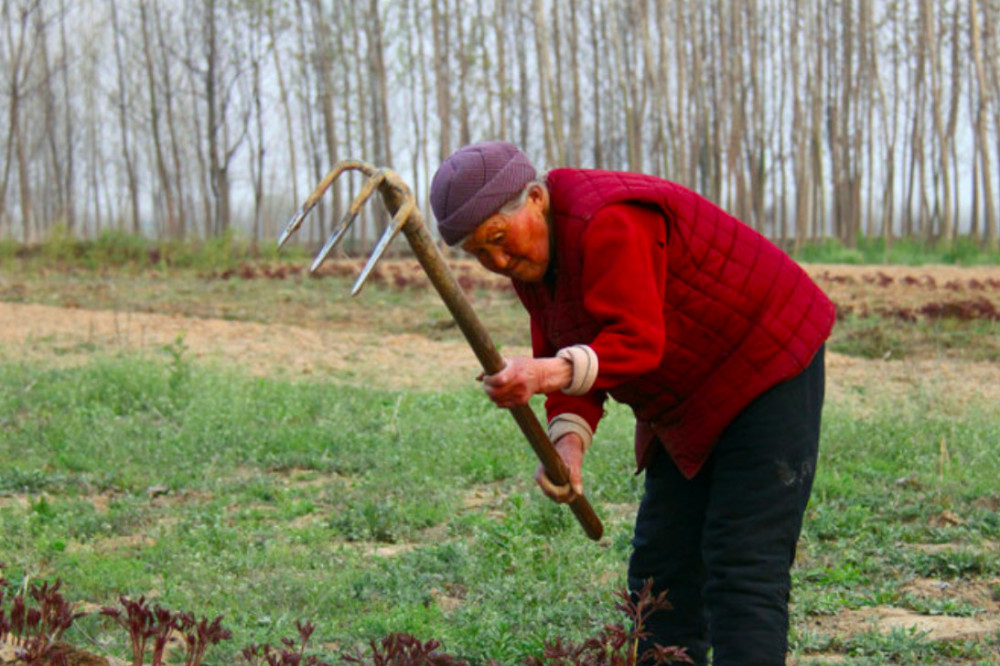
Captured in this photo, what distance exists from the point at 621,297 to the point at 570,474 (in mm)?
588

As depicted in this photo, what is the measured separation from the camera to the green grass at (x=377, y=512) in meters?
3.95

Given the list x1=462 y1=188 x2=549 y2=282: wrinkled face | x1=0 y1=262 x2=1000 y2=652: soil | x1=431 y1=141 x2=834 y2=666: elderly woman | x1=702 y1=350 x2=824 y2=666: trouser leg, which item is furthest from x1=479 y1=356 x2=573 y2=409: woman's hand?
x1=0 y1=262 x2=1000 y2=652: soil

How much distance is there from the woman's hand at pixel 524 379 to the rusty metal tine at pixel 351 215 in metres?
0.41

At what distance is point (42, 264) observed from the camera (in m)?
19.8

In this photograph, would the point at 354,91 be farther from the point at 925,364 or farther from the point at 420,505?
the point at 420,505

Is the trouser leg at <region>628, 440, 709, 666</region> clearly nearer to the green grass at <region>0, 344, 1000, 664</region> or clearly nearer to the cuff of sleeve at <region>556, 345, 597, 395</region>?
the green grass at <region>0, 344, 1000, 664</region>

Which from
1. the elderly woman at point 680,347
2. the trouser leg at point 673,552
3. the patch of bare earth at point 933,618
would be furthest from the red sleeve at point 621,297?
the patch of bare earth at point 933,618

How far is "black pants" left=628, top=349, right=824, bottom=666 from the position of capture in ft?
8.52

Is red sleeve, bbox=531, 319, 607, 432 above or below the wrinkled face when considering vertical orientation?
below

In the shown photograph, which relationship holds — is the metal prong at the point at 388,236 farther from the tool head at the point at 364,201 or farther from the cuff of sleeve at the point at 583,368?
the cuff of sleeve at the point at 583,368

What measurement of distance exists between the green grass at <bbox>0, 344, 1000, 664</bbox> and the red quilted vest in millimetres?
1076

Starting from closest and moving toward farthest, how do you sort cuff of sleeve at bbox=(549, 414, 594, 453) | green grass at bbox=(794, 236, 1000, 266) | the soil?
1. cuff of sleeve at bbox=(549, 414, 594, 453)
2. the soil
3. green grass at bbox=(794, 236, 1000, 266)

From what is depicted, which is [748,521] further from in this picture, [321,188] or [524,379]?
[321,188]

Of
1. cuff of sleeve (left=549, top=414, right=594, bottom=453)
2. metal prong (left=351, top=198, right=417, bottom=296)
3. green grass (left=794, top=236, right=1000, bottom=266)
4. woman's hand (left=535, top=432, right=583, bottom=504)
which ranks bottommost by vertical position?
green grass (left=794, top=236, right=1000, bottom=266)
